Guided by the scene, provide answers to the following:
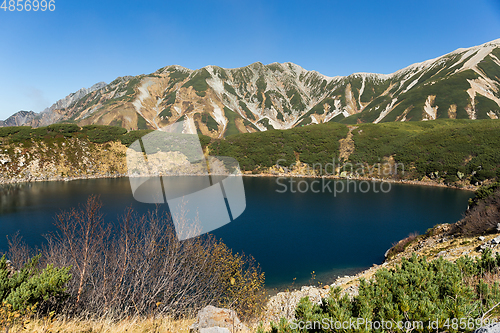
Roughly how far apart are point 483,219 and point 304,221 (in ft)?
60.8

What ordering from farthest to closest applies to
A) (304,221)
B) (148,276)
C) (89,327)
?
(304,221) → (148,276) → (89,327)

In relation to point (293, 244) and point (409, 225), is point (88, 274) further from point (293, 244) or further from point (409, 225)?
point (409, 225)

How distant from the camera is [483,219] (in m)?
16.2

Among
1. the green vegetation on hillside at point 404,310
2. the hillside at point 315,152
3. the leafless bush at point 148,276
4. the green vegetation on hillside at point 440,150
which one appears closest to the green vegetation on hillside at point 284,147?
the hillside at point 315,152

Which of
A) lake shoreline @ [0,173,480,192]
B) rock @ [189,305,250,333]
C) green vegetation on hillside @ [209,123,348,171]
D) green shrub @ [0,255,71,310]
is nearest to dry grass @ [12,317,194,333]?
green shrub @ [0,255,71,310]

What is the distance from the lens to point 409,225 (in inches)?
1204

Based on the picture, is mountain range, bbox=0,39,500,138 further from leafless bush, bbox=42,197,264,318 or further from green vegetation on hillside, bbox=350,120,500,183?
leafless bush, bbox=42,197,264,318

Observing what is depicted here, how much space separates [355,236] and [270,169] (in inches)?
2203

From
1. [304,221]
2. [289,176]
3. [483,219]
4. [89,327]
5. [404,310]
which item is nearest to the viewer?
[404,310]

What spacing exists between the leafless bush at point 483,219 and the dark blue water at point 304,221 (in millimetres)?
7116

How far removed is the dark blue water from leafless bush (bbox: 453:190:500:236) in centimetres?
712

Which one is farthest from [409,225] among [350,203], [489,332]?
[489,332]

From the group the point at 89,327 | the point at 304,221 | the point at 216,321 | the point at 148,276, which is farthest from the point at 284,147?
the point at 89,327

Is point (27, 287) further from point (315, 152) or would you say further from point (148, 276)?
point (315, 152)
